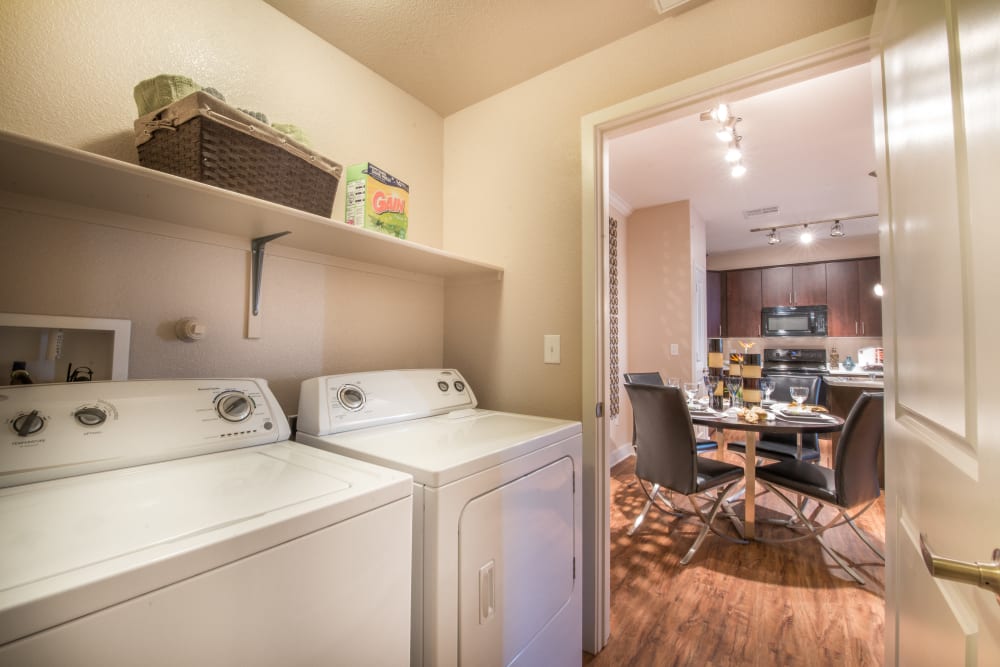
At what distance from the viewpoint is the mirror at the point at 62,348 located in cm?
91

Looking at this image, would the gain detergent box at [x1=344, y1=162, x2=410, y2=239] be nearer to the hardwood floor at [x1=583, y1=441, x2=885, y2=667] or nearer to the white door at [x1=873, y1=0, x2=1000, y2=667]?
the white door at [x1=873, y1=0, x2=1000, y2=667]

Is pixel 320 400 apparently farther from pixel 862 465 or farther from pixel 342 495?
pixel 862 465

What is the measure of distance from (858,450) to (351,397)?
2.32 metres

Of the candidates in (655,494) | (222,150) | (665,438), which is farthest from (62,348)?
(655,494)

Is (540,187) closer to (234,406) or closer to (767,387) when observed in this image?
(234,406)

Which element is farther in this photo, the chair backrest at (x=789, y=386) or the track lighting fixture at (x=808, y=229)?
the track lighting fixture at (x=808, y=229)

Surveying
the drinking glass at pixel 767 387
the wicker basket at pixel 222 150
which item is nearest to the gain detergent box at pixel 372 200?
the wicker basket at pixel 222 150

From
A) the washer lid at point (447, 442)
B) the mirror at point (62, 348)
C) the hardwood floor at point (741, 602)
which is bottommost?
the hardwood floor at point (741, 602)

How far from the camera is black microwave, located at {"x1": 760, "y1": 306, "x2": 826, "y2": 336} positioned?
539cm

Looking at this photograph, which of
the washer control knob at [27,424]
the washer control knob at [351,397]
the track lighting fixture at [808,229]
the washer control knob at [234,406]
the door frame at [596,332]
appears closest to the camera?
the washer control knob at [27,424]

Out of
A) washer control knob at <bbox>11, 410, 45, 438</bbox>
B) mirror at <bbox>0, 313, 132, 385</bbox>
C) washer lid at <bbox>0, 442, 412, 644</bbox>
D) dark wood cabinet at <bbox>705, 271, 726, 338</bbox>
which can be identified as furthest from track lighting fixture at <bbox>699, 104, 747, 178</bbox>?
dark wood cabinet at <bbox>705, 271, 726, 338</bbox>

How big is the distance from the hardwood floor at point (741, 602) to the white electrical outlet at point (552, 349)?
43.2 inches

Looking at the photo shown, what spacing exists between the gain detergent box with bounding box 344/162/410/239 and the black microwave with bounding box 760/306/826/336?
594 cm

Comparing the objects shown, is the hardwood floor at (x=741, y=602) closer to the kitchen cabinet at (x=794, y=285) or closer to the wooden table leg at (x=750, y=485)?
the wooden table leg at (x=750, y=485)
